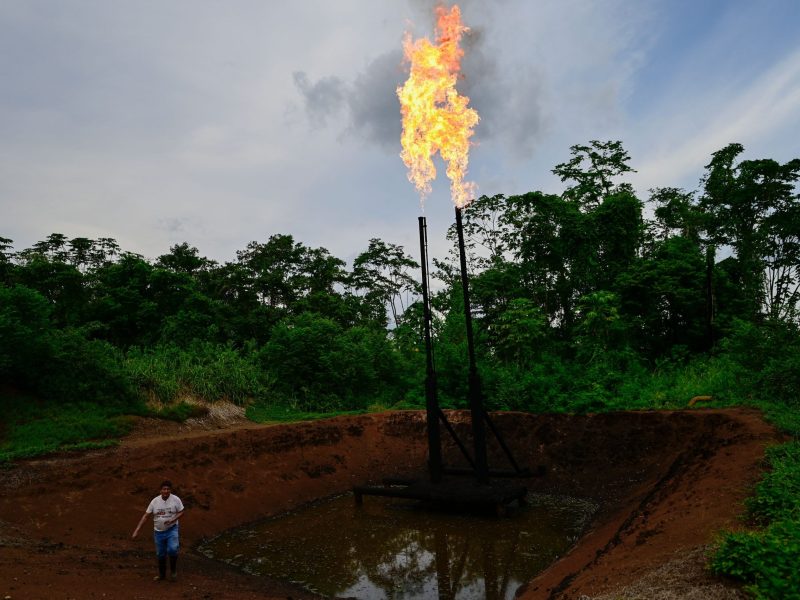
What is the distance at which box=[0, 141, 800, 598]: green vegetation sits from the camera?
17891 millimetres

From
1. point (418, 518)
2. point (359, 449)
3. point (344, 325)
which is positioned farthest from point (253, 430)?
point (344, 325)

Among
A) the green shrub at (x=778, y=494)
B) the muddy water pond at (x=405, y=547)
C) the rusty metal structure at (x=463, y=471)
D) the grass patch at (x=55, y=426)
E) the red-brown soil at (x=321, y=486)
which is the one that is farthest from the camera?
the grass patch at (x=55, y=426)

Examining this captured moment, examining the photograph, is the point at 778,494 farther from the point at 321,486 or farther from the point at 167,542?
the point at 321,486

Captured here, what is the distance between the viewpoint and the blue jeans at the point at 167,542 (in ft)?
25.9

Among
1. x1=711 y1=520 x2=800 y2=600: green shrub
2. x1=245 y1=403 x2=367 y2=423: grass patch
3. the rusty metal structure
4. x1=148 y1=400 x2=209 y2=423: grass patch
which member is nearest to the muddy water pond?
the rusty metal structure

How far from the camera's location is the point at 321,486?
15320mm

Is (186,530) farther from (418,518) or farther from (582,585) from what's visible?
(582,585)

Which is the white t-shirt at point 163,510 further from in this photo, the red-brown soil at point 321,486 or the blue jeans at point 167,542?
the red-brown soil at point 321,486

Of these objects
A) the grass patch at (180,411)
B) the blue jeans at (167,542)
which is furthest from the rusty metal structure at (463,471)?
the grass patch at (180,411)

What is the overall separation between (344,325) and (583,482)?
2642 cm

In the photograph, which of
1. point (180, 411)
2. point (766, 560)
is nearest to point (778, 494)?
point (766, 560)

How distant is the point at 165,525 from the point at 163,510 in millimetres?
221

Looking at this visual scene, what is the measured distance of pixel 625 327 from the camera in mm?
26734

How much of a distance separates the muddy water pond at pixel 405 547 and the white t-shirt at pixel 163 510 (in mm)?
2518
